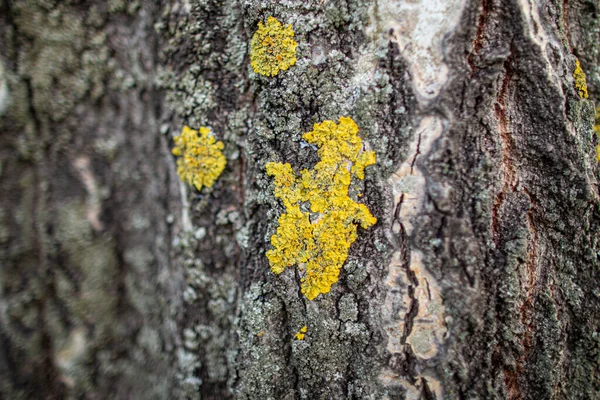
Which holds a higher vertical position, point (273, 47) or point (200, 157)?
point (273, 47)

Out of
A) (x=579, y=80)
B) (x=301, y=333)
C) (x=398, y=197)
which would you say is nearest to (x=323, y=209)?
(x=398, y=197)

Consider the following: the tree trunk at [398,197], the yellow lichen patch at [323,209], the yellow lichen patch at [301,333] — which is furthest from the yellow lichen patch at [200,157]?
the yellow lichen patch at [301,333]

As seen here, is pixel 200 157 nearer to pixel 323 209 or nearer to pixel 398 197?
pixel 323 209

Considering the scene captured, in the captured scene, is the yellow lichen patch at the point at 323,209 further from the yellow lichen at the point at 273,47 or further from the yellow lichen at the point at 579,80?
the yellow lichen at the point at 579,80

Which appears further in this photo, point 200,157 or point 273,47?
point 200,157

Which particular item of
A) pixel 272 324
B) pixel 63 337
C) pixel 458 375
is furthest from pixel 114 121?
pixel 458 375
